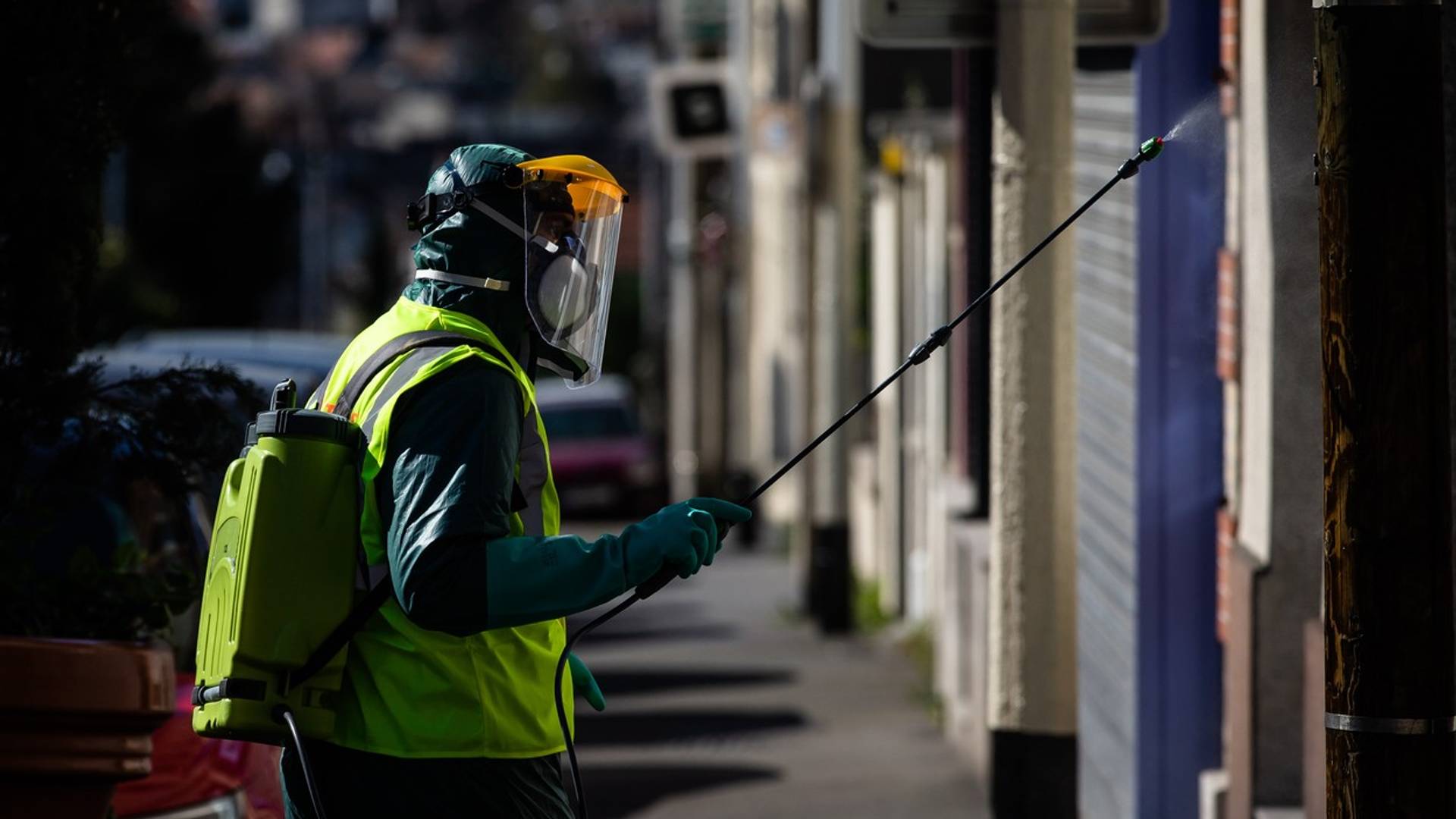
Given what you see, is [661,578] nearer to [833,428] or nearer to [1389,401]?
[833,428]

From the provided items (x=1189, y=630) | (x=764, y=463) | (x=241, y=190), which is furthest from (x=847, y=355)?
(x=241, y=190)

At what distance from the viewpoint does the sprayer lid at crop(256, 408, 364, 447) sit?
3893 millimetres

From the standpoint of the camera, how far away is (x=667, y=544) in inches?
151

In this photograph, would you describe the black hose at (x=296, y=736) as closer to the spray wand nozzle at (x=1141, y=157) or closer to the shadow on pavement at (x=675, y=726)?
the spray wand nozzle at (x=1141, y=157)

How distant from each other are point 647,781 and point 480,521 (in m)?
6.92

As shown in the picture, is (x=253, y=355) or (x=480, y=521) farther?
(x=253, y=355)

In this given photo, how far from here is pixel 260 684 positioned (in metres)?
3.94

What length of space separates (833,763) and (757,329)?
80.6ft

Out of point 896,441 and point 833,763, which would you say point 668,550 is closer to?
point 833,763

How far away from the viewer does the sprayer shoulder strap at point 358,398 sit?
3.96 metres

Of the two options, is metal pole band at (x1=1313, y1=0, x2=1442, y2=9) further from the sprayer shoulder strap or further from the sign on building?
the sign on building

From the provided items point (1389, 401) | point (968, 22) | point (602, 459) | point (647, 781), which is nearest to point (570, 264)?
point (1389, 401)

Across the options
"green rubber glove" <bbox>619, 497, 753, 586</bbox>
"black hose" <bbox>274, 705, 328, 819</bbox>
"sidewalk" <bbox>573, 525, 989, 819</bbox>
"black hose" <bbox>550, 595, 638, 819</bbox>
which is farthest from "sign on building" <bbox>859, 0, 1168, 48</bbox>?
"sidewalk" <bbox>573, 525, 989, 819</bbox>

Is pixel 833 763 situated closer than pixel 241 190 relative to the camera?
Yes
